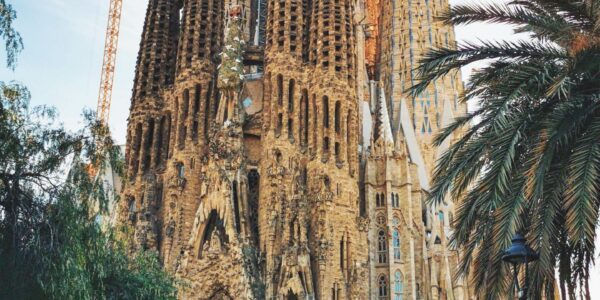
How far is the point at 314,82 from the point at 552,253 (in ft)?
74.5

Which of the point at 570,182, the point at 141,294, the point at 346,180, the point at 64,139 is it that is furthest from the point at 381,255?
the point at 570,182

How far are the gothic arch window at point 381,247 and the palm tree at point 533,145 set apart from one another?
20.2 metres

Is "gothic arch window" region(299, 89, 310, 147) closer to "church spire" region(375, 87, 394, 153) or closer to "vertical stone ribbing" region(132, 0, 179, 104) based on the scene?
"church spire" region(375, 87, 394, 153)

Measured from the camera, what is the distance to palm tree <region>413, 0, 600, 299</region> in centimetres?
1233

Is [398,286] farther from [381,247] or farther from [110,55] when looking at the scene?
[110,55]

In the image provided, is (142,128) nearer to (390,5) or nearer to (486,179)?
(390,5)

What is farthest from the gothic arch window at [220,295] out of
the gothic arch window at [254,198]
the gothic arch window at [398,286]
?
the gothic arch window at [398,286]

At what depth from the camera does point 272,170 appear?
32.8 meters

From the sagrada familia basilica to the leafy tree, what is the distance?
13.7m

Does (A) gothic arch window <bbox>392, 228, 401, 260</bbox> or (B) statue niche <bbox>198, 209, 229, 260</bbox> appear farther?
(A) gothic arch window <bbox>392, 228, 401, 260</bbox>

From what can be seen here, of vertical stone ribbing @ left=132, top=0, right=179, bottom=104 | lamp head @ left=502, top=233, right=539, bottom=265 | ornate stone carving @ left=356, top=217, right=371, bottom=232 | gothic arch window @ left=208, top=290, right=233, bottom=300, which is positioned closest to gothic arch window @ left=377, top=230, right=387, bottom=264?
ornate stone carving @ left=356, top=217, right=371, bottom=232

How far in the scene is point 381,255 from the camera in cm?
3538

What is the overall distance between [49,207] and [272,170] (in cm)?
1744

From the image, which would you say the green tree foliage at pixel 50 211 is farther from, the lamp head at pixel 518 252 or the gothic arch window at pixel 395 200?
the gothic arch window at pixel 395 200
